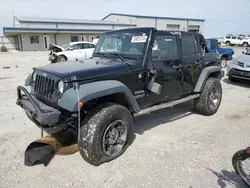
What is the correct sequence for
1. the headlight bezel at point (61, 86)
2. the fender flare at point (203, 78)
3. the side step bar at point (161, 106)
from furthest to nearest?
the fender flare at point (203, 78), the side step bar at point (161, 106), the headlight bezel at point (61, 86)

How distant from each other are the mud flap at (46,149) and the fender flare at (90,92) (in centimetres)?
94

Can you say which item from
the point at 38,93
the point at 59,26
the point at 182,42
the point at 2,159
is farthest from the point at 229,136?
the point at 59,26

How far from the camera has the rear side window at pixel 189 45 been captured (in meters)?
4.47

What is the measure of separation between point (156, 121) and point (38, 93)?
2597 mm

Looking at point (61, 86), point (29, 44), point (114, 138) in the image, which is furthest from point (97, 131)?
point (29, 44)

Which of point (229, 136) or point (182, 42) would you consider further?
point (182, 42)

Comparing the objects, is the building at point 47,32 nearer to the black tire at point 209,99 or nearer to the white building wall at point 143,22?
the white building wall at point 143,22

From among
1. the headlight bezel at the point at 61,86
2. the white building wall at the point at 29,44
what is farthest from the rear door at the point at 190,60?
the white building wall at the point at 29,44

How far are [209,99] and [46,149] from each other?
377 cm

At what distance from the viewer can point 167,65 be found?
3992mm

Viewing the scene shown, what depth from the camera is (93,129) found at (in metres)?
2.93

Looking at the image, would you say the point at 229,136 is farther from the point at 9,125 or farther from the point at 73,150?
the point at 9,125

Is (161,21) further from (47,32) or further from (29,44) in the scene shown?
(29,44)

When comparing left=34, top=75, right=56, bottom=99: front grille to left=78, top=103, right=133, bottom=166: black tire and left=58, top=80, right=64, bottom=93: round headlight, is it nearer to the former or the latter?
left=58, top=80, right=64, bottom=93: round headlight
